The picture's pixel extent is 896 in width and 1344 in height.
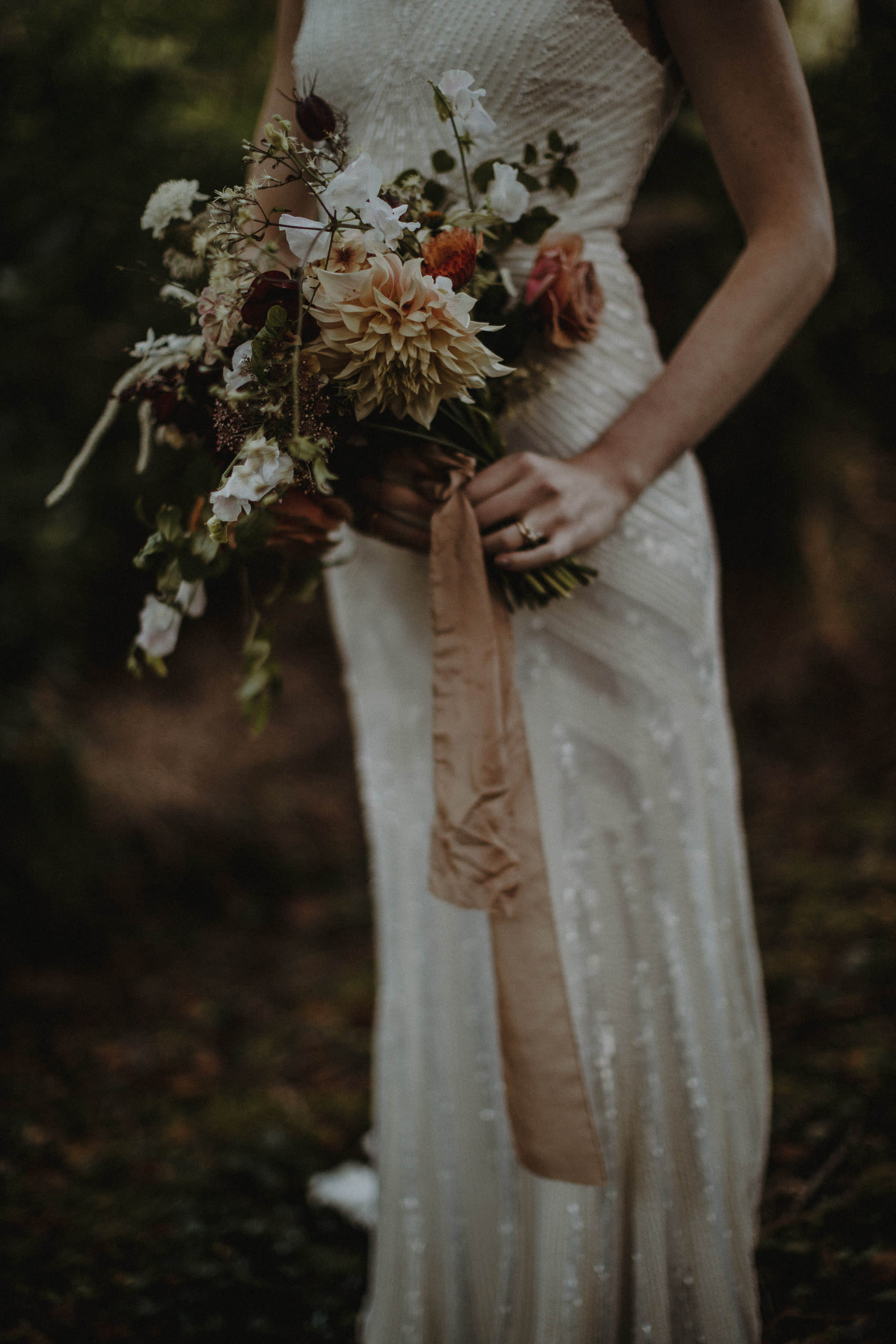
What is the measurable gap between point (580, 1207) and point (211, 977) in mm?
2329

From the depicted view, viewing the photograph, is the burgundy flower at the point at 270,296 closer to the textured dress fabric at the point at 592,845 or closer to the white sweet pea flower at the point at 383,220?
the white sweet pea flower at the point at 383,220

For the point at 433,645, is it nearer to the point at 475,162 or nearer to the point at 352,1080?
the point at 475,162

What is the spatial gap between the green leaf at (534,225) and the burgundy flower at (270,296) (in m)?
0.37

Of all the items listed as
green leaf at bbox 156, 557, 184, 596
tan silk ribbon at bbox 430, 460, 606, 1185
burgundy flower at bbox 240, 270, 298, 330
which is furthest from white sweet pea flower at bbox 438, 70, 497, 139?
green leaf at bbox 156, 557, 184, 596

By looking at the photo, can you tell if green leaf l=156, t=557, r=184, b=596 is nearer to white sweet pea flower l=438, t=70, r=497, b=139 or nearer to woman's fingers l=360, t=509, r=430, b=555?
woman's fingers l=360, t=509, r=430, b=555

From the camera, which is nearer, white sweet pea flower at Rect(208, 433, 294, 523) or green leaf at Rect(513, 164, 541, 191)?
white sweet pea flower at Rect(208, 433, 294, 523)

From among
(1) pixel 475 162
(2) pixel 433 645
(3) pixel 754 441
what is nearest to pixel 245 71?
(3) pixel 754 441

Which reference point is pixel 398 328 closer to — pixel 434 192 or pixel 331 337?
pixel 331 337

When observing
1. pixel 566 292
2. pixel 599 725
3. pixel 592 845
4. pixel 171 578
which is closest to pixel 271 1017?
pixel 592 845

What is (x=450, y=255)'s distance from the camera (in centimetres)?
107

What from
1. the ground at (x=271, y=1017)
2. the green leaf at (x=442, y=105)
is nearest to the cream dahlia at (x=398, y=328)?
the green leaf at (x=442, y=105)

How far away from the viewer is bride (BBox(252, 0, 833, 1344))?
4.21 ft

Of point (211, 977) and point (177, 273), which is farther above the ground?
point (177, 273)

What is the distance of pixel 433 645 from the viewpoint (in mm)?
1345
